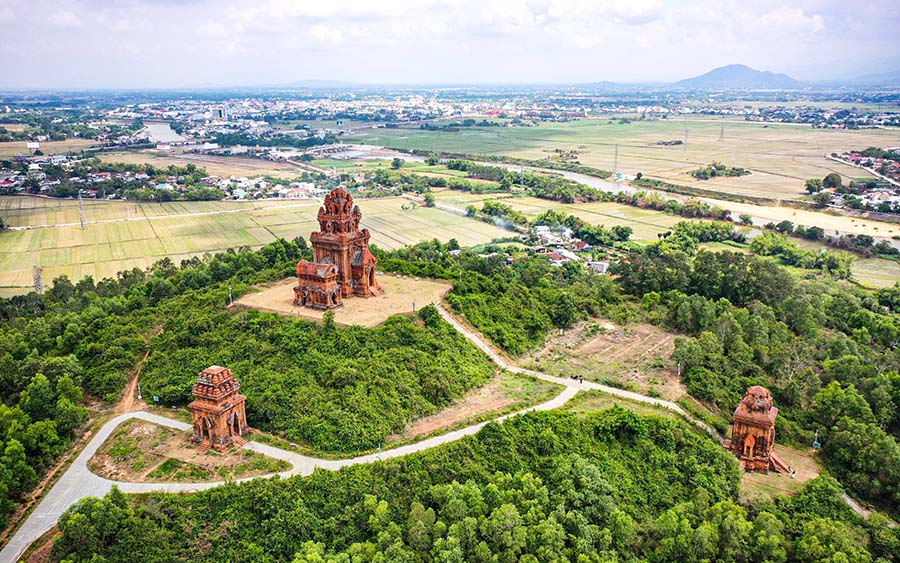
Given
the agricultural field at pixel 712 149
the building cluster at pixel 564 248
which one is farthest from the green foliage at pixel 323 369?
the agricultural field at pixel 712 149

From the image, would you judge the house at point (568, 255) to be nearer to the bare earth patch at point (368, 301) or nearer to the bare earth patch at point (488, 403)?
the bare earth patch at point (368, 301)

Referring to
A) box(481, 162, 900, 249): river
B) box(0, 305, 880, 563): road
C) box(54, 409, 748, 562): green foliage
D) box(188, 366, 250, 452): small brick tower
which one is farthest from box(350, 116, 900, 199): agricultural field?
box(188, 366, 250, 452): small brick tower

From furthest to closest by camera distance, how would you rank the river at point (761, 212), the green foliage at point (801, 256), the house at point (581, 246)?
the river at point (761, 212) → the house at point (581, 246) → the green foliage at point (801, 256)

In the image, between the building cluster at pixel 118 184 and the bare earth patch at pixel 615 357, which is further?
the building cluster at pixel 118 184

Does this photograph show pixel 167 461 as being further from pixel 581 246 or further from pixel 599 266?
pixel 581 246

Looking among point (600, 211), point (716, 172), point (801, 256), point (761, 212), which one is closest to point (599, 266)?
point (801, 256)

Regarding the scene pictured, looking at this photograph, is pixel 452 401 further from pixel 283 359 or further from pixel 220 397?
pixel 220 397

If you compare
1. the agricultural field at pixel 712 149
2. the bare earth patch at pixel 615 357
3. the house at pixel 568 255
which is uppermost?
the agricultural field at pixel 712 149
